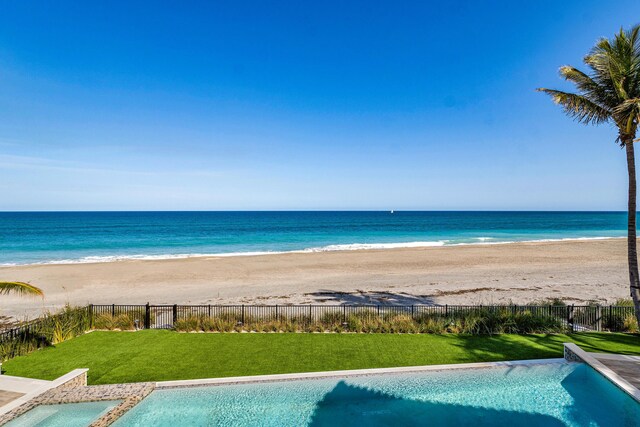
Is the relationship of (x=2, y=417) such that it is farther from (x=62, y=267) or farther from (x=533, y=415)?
(x=62, y=267)

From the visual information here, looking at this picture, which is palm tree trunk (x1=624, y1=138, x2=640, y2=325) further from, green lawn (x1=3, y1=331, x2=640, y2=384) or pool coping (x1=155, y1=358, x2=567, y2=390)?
pool coping (x1=155, y1=358, x2=567, y2=390)

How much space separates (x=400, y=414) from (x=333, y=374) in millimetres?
2335

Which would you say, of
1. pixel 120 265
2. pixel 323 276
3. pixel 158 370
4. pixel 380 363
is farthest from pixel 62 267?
pixel 380 363

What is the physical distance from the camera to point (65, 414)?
841 centimetres

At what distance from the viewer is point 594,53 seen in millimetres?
11438

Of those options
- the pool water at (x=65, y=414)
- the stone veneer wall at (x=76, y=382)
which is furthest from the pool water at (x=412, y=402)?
the stone veneer wall at (x=76, y=382)

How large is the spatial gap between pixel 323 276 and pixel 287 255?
14335 millimetres

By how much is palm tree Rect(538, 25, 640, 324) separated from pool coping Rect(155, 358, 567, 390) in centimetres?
503

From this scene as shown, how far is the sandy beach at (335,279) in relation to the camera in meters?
22.1

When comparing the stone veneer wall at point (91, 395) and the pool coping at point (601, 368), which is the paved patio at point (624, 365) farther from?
the stone veneer wall at point (91, 395)

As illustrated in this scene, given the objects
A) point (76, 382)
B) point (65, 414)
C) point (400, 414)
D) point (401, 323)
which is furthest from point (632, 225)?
point (76, 382)

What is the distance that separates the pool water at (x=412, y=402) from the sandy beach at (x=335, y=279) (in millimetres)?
10774

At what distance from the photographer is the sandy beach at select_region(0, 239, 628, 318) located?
22078 mm

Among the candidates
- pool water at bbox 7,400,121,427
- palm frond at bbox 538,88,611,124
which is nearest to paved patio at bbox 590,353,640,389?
palm frond at bbox 538,88,611,124
